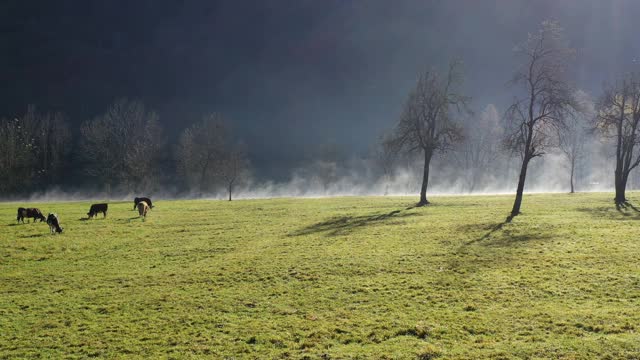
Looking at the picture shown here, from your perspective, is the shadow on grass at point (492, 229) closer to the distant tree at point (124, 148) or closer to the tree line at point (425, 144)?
the tree line at point (425, 144)

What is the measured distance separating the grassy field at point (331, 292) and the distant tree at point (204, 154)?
200 feet

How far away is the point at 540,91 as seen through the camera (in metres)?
34.8

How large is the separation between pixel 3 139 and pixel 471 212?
9433 cm

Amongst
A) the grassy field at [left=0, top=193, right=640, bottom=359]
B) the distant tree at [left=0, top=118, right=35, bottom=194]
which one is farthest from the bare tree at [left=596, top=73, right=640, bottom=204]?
the distant tree at [left=0, top=118, right=35, bottom=194]

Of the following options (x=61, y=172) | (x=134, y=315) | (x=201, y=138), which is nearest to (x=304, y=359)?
(x=134, y=315)

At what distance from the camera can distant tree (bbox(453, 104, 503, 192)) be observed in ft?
346

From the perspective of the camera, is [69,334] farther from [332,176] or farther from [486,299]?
→ [332,176]

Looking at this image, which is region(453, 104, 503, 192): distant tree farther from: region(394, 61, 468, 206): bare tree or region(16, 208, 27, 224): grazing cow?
region(16, 208, 27, 224): grazing cow

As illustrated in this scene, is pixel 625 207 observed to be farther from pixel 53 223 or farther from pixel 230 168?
pixel 230 168

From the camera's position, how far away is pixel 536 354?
1034cm

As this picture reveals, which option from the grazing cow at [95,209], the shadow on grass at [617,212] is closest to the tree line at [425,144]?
the shadow on grass at [617,212]

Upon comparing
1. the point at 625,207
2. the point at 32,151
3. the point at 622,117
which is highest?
the point at 622,117

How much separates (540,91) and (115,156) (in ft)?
305

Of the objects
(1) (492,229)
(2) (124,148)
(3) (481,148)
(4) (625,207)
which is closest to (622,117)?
(4) (625,207)
